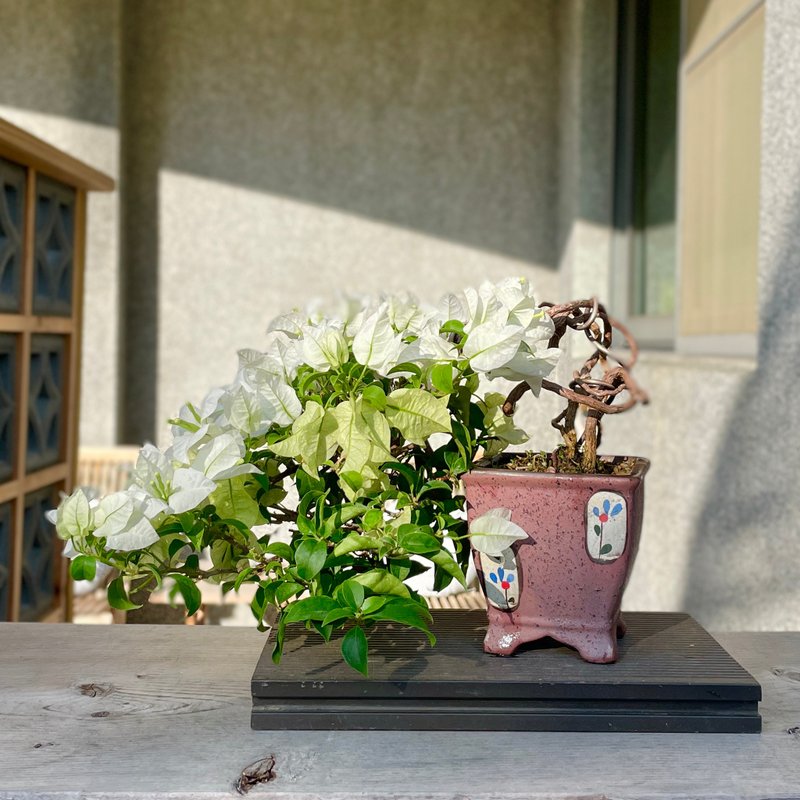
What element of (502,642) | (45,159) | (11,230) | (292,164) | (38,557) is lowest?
(38,557)

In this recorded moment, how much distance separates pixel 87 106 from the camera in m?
4.11

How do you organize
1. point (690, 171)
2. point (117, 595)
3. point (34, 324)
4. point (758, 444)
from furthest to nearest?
point (690, 171), point (758, 444), point (34, 324), point (117, 595)

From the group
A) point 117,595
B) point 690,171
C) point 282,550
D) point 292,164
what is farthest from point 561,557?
→ point 292,164

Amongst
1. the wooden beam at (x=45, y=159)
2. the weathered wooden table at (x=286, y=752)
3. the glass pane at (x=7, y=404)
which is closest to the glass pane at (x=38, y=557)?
the glass pane at (x=7, y=404)

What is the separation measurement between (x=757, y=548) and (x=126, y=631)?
145cm

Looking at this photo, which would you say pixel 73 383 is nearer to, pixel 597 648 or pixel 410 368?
pixel 410 368

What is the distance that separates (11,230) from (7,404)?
0.29m

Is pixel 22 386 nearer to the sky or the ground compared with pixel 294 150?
nearer to the ground

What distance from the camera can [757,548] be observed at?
80.7 inches

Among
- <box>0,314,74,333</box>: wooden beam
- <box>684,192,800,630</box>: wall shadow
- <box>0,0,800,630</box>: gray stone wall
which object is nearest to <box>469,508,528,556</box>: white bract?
<box>0,314,74,333</box>: wooden beam

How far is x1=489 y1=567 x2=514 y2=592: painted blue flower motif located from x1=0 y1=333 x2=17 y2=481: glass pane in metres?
1.13

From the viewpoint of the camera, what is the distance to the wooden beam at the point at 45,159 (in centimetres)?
150

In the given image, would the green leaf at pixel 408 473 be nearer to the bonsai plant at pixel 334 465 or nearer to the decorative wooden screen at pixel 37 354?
the bonsai plant at pixel 334 465

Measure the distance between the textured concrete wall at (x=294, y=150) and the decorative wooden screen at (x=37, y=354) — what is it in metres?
2.27
